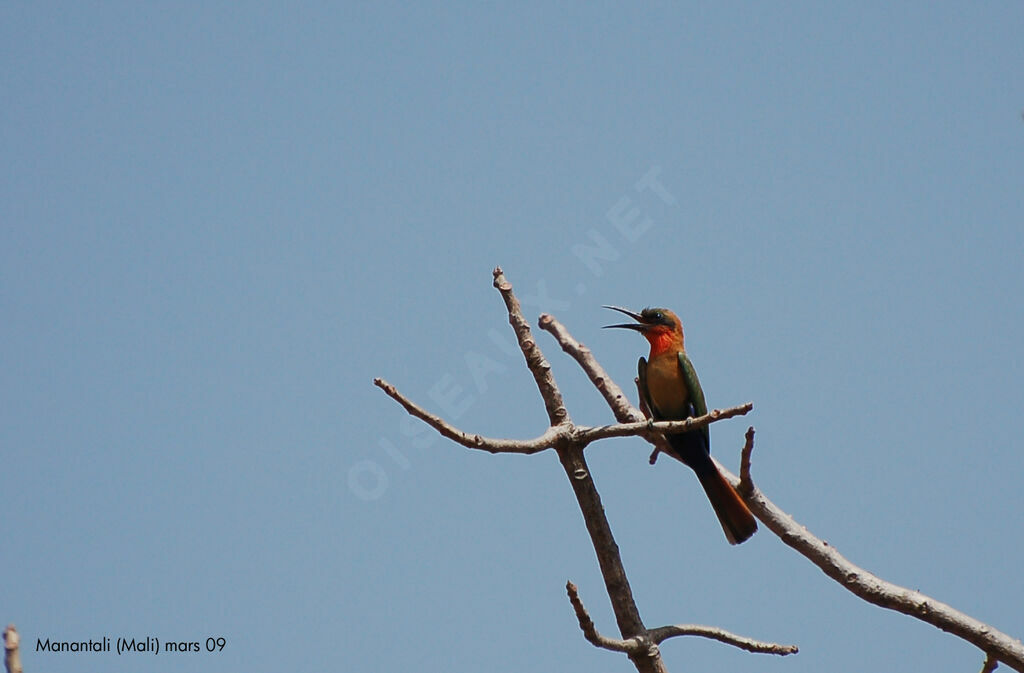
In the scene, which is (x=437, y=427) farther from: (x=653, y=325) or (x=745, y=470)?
(x=653, y=325)

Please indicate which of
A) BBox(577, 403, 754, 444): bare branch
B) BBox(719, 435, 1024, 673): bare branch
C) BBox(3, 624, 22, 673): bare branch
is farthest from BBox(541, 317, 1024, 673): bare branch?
BBox(3, 624, 22, 673): bare branch

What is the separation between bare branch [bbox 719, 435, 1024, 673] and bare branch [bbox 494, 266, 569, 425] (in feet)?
4.02

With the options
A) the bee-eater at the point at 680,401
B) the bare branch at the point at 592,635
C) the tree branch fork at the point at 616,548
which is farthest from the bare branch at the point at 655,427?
the bee-eater at the point at 680,401

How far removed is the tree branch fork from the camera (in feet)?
13.3

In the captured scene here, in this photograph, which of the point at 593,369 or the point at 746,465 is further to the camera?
the point at 593,369

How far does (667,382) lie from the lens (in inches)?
267

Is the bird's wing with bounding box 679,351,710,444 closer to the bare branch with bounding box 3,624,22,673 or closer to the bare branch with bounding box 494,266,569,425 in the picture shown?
the bare branch with bounding box 494,266,569,425

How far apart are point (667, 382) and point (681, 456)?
A: 848 millimetres

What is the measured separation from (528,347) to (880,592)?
222cm

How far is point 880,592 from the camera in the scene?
5.07 m

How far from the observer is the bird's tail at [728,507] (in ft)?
19.3

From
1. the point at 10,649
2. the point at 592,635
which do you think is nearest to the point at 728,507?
the point at 592,635

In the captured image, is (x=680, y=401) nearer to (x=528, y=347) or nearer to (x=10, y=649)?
(x=528, y=347)

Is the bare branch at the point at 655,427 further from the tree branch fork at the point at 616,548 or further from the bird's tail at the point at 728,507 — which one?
the bird's tail at the point at 728,507
